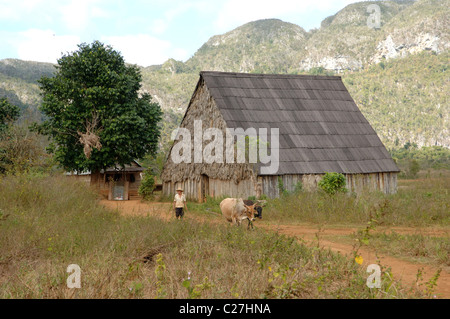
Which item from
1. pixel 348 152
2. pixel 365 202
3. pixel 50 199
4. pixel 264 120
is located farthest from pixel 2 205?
pixel 348 152

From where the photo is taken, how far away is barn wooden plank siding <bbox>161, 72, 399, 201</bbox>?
19.3 metres

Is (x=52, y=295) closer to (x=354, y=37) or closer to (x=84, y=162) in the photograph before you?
(x=84, y=162)

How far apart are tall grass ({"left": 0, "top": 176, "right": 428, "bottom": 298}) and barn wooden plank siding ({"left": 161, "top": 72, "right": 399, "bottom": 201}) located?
392 inches

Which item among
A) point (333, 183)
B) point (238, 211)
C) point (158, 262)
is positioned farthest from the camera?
point (333, 183)

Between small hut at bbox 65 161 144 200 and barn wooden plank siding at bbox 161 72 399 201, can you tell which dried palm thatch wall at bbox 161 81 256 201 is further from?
small hut at bbox 65 161 144 200

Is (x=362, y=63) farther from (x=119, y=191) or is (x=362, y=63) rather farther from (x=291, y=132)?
(x=291, y=132)

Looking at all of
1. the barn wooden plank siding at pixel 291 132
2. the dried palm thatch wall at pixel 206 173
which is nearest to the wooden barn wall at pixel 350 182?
the barn wooden plank siding at pixel 291 132

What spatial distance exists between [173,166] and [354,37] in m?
120

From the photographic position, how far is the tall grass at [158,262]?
5051 mm

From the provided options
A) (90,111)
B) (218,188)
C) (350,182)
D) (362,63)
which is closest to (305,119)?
(350,182)

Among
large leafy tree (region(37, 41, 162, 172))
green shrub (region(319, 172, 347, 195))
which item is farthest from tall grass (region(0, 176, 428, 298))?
large leafy tree (region(37, 41, 162, 172))

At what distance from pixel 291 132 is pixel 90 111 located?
1295 cm

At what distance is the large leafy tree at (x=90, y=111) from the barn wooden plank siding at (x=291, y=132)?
14.3 feet

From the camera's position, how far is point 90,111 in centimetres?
2558
